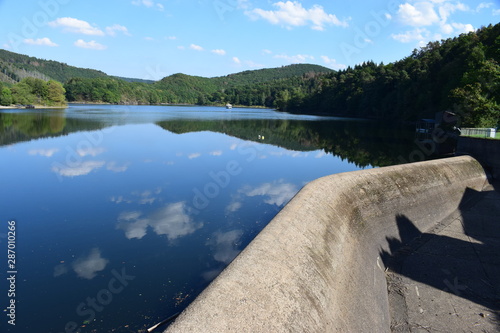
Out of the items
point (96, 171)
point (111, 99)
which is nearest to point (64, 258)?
point (96, 171)

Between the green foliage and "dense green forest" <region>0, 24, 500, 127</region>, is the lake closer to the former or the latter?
"dense green forest" <region>0, 24, 500, 127</region>

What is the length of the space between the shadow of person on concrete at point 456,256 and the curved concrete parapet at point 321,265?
52 centimetres

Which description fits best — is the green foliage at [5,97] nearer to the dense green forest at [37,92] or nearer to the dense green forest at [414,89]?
the dense green forest at [414,89]

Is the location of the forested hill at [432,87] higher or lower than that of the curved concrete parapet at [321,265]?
higher

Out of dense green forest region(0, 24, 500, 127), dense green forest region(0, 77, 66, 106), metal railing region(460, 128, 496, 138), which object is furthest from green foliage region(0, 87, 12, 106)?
metal railing region(460, 128, 496, 138)

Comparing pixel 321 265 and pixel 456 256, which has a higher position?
pixel 321 265

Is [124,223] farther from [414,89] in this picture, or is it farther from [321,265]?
[414,89]

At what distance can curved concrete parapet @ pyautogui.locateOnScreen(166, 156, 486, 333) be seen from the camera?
5066mm

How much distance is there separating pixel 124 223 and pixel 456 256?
11699 millimetres

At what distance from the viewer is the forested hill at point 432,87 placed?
35.8 metres

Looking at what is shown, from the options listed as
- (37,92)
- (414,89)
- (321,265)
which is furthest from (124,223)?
(37,92)

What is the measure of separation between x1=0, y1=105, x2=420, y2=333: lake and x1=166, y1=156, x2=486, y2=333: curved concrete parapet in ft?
8.84

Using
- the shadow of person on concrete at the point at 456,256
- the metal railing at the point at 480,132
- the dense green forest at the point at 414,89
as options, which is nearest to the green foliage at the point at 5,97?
the dense green forest at the point at 414,89

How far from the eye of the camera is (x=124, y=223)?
12.2 meters
